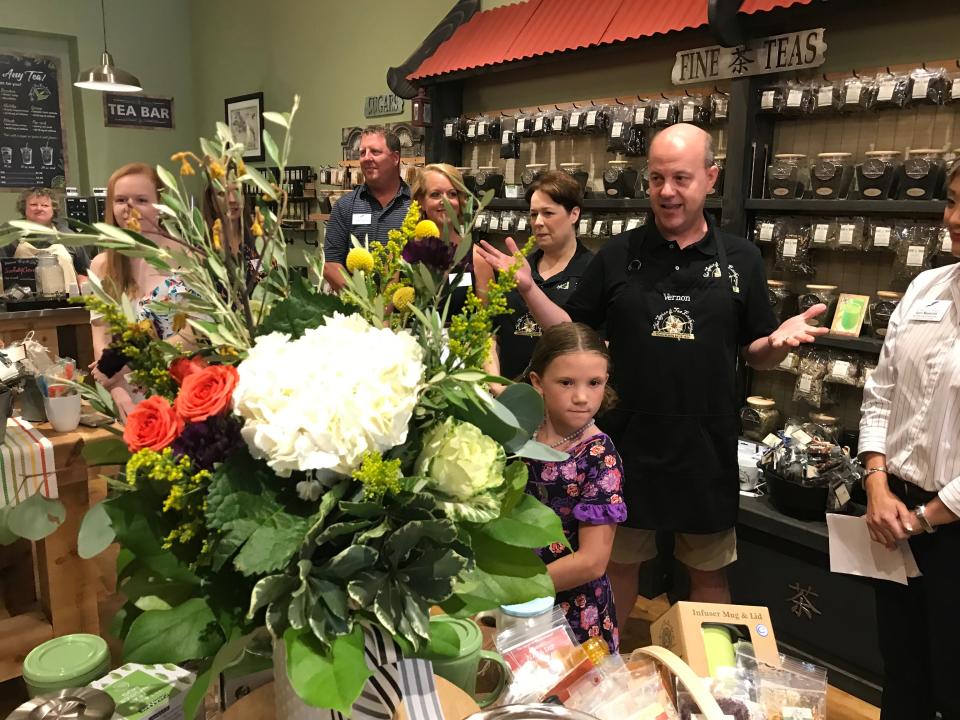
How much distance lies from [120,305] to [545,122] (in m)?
3.34

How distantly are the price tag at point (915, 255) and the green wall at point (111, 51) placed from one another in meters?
7.17

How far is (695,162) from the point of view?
2.15 metres

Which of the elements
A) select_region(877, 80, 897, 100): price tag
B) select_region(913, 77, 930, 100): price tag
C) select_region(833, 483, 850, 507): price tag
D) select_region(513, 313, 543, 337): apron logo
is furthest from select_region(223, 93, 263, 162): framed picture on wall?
select_region(833, 483, 850, 507): price tag

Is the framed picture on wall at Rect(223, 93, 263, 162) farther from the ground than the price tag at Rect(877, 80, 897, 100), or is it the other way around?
the framed picture on wall at Rect(223, 93, 263, 162)

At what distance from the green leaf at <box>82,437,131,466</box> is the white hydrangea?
0.18 m

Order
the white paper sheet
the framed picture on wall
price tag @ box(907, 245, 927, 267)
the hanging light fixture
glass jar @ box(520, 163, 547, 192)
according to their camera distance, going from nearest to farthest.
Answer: the white paper sheet, price tag @ box(907, 245, 927, 267), glass jar @ box(520, 163, 547, 192), the hanging light fixture, the framed picture on wall

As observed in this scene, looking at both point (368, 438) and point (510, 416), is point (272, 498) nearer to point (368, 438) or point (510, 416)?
point (368, 438)

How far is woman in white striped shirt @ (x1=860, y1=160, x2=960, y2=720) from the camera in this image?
178 cm

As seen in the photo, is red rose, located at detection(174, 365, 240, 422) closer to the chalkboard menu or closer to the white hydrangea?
the white hydrangea

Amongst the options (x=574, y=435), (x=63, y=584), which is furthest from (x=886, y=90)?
(x=63, y=584)

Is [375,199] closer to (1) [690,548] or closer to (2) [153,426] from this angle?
(1) [690,548]

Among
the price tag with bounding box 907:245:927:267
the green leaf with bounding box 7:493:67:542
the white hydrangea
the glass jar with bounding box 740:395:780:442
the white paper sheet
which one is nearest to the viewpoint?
the white hydrangea

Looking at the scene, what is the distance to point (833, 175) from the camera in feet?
9.22

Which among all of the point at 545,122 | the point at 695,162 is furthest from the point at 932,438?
the point at 545,122
